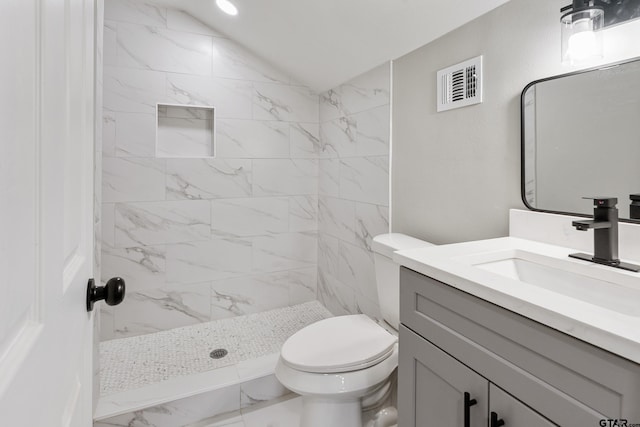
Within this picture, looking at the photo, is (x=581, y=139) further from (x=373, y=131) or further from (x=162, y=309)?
(x=162, y=309)

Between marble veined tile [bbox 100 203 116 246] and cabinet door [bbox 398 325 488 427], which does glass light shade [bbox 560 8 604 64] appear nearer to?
cabinet door [bbox 398 325 488 427]

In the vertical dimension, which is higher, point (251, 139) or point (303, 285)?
point (251, 139)

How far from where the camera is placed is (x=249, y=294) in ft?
8.91

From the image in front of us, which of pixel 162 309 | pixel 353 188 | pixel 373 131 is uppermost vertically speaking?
pixel 373 131

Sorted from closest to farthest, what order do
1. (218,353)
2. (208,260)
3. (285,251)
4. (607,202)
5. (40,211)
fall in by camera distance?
(40,211)
(607,202)
(218,353)
(208,260)
(285,251)

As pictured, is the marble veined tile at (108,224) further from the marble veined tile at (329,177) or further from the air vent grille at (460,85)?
the air vent grille at (460,85)

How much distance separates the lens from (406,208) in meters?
1.92

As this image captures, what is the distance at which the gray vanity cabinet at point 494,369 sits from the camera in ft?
1.99

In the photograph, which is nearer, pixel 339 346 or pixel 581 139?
Result: pixel 581 139

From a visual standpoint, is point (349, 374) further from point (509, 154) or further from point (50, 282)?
point (50, 282)

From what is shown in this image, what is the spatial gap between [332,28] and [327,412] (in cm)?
187

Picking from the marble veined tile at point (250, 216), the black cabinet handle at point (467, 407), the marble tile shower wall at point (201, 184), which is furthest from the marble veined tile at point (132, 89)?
the black cabinet handle at point (467, 407)

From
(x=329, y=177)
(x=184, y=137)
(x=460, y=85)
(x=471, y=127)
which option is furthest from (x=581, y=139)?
(x=184, y=137)

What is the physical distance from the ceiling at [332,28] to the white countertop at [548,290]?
3.17 ft
